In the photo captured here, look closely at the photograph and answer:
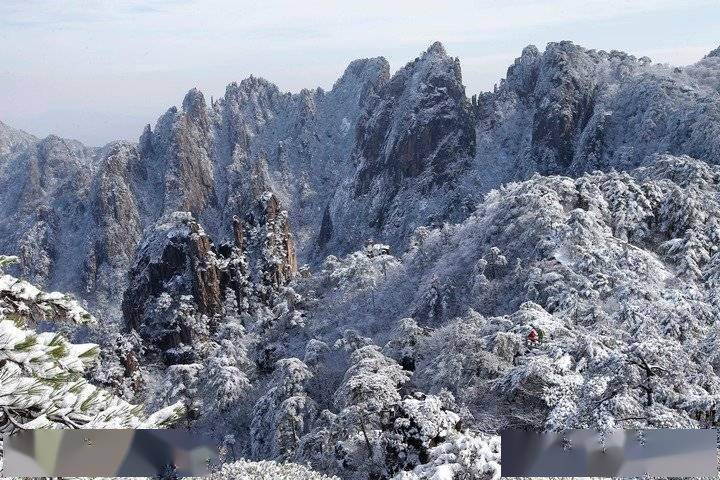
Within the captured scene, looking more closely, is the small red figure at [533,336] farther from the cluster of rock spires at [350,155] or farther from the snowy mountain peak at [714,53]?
the snowy mountain peak at [714,53]

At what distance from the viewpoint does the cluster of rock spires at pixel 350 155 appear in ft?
246

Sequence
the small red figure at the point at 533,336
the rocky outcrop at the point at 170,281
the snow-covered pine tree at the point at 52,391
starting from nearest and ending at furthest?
the snow-covered pine tree at the point at 52,391 → the small red figure at the point at 533,336 → the rocky outcrop at the point at 170,281

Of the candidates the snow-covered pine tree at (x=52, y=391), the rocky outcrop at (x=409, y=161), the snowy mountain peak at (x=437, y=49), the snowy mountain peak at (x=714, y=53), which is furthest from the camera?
the snowy mountain peak at (x=437, y=49)

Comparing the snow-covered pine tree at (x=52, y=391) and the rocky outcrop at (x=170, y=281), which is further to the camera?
the rocky outcrop at (x=170, y=281)

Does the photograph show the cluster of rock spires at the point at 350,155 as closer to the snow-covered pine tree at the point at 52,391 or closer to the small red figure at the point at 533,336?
the small red figure at the point at 533,336

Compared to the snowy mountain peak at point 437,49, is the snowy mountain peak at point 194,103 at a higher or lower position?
lower

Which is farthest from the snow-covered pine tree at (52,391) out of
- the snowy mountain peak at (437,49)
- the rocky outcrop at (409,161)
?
the snowy mountain peak at (437,49)

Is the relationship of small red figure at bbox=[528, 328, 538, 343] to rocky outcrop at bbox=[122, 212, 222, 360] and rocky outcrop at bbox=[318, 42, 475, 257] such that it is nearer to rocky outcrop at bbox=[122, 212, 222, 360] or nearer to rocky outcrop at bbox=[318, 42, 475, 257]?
rocky outcrop at bbox=[122, 212, 222, 360]

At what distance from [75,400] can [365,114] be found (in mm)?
125666

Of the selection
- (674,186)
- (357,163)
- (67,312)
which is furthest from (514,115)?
(67,312)

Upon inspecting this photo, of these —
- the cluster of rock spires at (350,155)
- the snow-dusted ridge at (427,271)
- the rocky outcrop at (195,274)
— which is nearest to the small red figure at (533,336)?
the snow-dusted ridge at (427,271)

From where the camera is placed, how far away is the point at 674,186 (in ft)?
101

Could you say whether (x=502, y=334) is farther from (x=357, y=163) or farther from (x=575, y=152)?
(x=357, y=163)

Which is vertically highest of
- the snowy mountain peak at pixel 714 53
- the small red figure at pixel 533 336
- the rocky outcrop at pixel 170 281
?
the snowy mountain peak at pixel 714 53
